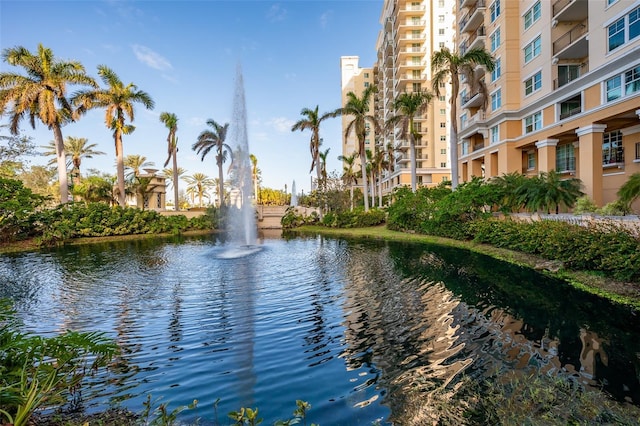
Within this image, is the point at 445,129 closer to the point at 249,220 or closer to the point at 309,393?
the point at 249,220

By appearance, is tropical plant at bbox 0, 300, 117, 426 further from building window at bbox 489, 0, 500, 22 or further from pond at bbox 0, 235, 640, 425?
building window at bbox 489, 0, 500, 22

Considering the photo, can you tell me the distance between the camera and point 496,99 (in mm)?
31766

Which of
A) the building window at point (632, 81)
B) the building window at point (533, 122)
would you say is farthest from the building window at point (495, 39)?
the building window at point (632, 81)

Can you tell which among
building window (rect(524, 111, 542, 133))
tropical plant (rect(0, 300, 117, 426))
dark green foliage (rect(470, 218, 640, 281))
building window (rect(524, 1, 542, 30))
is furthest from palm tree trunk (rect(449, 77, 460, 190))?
tropical plant (rect(0, 300, 117, 426))

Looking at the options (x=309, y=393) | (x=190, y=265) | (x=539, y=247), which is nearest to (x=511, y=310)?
(x=309, y=393)

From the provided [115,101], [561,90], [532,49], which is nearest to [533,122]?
[561,90]

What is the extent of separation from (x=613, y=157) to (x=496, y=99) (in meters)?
11.5

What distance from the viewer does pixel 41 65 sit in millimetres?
28406

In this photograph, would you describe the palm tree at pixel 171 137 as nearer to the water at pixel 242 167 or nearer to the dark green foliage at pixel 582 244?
the water at pixel 242 167

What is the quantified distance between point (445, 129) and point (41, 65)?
195 ft

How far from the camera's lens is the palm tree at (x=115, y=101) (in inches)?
1277

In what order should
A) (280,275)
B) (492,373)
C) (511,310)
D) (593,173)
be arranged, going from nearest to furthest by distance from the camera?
(492,373)
(511,310)
(280,275)
(593,173)

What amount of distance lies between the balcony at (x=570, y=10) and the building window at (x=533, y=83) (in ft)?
13.1

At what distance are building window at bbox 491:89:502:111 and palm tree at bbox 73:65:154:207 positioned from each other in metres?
35.9
